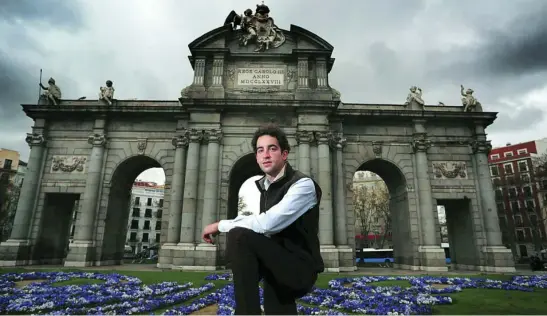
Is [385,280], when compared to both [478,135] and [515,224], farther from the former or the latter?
Result: [515,224]

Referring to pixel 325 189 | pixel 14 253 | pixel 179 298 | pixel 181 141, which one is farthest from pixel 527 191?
pixel 14 253

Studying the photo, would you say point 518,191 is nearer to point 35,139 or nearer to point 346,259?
point 346,259

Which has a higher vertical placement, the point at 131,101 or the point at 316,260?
the point at 131,101

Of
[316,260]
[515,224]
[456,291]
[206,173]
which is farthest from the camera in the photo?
[515,224]

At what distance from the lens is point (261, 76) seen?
2198cm

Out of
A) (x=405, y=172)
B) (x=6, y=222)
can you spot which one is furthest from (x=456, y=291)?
(x=6, y=222)

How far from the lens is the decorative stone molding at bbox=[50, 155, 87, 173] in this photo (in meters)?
21.9

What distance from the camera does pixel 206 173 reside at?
19.8 metres

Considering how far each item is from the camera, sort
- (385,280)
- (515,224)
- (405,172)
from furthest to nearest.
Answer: (515,224) → (405,172) → (385,280)

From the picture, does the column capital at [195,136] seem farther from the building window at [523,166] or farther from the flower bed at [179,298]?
the building window at [523,166]

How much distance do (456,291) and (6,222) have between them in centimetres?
5942

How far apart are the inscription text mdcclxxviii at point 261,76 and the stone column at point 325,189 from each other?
501cm

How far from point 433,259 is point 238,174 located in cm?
1414

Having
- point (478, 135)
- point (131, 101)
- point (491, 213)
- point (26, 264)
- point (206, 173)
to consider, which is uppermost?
point (131, 101)
